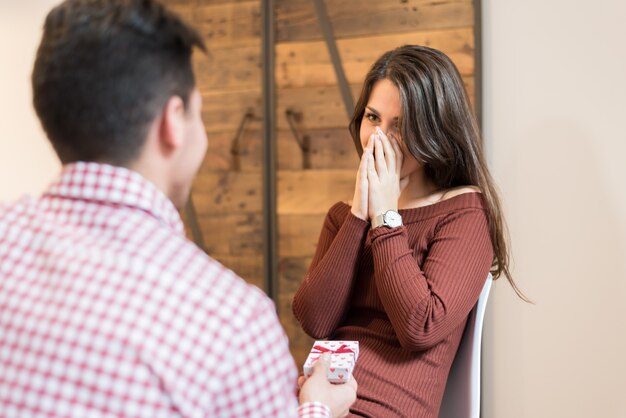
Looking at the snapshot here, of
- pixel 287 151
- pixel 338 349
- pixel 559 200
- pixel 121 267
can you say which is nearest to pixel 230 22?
pixel 287 151

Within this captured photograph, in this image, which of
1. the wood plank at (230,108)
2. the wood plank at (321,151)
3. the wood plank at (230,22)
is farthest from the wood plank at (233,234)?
the wood plank at (230,22)

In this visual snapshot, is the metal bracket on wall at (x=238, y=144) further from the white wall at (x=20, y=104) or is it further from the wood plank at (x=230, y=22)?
the white wall at (x=20, y=104)

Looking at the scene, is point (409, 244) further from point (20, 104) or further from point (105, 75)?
point (20, 104)

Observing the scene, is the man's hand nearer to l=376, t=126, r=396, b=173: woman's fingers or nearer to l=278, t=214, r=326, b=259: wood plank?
l=376, t=126, r=396, b=173: woman's fingers

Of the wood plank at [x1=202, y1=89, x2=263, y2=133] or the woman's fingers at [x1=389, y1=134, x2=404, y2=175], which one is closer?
the woman's fingers at [x1=389, y1=134, x2=404, y2=175]

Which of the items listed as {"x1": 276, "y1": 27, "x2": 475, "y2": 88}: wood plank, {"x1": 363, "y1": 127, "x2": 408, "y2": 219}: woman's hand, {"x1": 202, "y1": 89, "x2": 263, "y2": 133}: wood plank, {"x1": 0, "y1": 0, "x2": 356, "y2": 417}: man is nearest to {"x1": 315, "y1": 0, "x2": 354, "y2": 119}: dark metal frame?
{"x1": 276, "y1": 27, "x2": 475, "y2": 88}: wood plank

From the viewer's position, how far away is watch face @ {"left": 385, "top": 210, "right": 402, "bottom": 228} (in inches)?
60.8

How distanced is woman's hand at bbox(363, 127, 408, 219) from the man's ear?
2.54 feet

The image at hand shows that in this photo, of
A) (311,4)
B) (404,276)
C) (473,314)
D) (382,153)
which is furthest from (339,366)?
(311,4)

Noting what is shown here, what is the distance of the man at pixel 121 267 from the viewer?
29.4 inches

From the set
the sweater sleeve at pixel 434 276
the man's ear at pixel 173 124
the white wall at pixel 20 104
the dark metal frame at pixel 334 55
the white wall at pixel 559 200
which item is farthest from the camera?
the white wall at pixel 20 104

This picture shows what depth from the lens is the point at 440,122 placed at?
5.29ft

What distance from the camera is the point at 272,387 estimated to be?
800mm

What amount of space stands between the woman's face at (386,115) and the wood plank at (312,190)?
1.21 m
